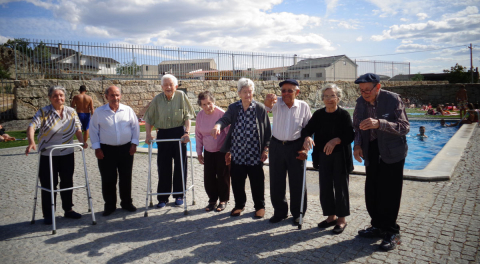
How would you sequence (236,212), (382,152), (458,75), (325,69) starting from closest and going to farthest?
(382,152), (236,212), (325,69), (458,75)

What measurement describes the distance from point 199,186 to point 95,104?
10876mm

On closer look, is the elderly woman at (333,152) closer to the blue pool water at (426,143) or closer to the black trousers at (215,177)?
the black trousers at (215,177)

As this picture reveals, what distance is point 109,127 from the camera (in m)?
4.77

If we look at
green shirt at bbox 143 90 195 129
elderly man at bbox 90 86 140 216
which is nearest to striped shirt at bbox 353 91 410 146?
green shirt at bbox 143 90 195 129

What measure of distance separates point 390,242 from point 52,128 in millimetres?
4425

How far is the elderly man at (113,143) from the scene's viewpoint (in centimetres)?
476

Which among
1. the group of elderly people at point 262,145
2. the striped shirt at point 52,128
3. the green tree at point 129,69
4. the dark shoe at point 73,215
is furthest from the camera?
the green tree at point 129,69

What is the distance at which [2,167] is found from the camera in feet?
26.0

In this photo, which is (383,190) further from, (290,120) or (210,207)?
(210,207)

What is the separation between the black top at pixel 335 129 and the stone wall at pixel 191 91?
1332cm

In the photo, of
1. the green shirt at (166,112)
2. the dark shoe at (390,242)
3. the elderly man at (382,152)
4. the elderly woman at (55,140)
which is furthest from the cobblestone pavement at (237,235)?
the green shirt at (166,112)

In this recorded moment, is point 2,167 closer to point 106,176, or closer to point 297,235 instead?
point 106,176

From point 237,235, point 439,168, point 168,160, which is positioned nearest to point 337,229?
point 237,235

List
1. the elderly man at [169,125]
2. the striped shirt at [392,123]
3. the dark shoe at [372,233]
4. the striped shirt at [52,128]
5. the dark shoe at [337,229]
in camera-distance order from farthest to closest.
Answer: the elderly man at [169,125] < the striped shirt at [52,128] < the dark shoe at [337,229] < the dark shoe at [372,233] < the striped shirt at [392,123]
